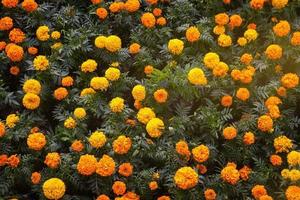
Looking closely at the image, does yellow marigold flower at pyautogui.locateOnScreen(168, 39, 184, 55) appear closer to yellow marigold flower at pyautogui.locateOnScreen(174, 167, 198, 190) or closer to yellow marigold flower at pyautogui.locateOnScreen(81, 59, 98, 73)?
yellow marigold flower at pyautogui.locateOnScreen(81, 59, 98, 73)

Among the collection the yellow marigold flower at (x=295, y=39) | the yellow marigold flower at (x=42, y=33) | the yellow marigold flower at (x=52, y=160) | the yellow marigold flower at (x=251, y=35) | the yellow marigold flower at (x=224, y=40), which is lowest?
the yellow marigold flower at (x=52, y=160)

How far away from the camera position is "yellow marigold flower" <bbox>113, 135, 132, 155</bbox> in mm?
3512

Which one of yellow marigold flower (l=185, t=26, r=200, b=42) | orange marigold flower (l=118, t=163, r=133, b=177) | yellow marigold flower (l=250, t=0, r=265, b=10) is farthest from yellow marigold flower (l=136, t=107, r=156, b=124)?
yellow marigold flower (l=250, t=0, r=265, b=10)

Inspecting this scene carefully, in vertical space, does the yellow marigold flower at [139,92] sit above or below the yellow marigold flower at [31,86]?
above

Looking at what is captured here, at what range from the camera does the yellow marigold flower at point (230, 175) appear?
3408 millimetres

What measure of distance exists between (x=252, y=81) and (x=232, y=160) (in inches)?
26.6

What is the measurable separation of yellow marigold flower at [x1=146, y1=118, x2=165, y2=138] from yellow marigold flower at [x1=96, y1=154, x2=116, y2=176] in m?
0.35

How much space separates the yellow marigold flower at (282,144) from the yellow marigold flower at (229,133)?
0.99 ft

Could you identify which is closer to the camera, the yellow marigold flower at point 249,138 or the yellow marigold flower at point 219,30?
the yellow marigold flower at point 249,138

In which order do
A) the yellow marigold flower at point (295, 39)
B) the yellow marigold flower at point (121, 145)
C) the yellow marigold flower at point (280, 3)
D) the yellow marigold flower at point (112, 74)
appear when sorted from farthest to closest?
the yellow marigold flower at point (280, 3) < the yellow marigold flower at point (295, 39) < the yellow marigold flower at point (112, 74) < the yellow marigold flower at point (121, 145)

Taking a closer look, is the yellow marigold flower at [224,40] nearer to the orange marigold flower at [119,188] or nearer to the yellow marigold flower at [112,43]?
the yellow marigold flower at [112,43]

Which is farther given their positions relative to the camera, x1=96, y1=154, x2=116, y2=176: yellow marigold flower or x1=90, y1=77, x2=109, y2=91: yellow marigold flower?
x1=90, y1=77, x2=109, y2=91: yellow marigold flower

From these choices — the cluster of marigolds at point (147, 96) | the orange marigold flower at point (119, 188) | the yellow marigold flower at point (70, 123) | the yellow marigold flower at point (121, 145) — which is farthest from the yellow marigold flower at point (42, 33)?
the orange marigold flower at point (119, 188)

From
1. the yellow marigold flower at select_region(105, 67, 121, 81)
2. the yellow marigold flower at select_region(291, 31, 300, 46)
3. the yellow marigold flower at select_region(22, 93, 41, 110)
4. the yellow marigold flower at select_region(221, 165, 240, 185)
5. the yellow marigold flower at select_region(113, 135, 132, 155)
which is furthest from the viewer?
the yellow marigold flower at select_region(291, 31, 300, 46)
